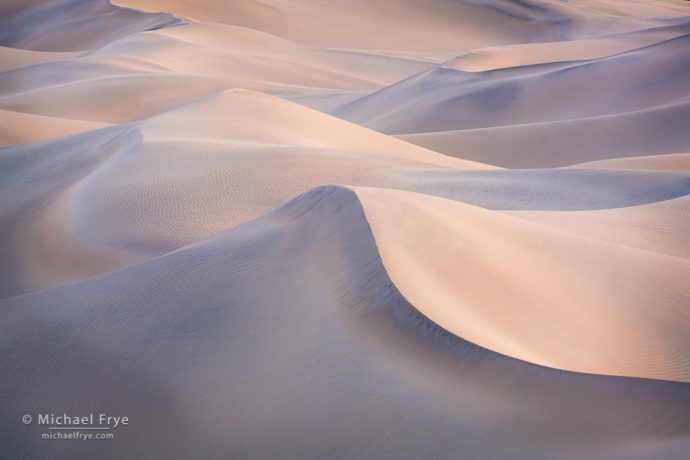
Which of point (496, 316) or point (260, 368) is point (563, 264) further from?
point (260, 368)

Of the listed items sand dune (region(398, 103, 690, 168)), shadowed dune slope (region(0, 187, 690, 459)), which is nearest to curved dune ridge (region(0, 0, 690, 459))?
shadowed dune slope (region(0, 187, 690, 459))

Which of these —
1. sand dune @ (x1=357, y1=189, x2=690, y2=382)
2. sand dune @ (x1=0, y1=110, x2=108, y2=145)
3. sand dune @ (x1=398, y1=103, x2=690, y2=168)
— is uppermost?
sand dune @ (x1=357, y1=189, x2=690, y2=382)

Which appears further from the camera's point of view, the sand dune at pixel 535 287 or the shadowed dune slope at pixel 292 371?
the sand dune at pixel 535 287

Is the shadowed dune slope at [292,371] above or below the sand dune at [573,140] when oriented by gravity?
above

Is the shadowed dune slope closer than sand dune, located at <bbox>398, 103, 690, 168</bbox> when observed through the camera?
Yes

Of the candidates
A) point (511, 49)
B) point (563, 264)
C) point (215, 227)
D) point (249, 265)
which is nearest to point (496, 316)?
point (563, 264)

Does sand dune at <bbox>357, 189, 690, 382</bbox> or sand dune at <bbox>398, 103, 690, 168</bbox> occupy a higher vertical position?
sand dune at <bbox>357, 189, 690, 382</bbox>

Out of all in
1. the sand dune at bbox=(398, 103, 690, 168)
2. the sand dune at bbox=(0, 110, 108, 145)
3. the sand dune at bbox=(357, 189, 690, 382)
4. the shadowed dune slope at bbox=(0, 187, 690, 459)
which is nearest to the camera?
the shadowed dune slope at bbox=(0, 187, 690, 459)

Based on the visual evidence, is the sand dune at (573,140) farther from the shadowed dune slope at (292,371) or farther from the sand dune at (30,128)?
the shadowed dune slope at (292,371)

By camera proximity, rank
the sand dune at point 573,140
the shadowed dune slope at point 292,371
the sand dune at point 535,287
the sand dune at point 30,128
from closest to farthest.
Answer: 1. the shadowed dune slope at point 292,371
2. the sand dune at point 535,287
3. the sand dune at point 30,128
4. the sand dune at point 573,140

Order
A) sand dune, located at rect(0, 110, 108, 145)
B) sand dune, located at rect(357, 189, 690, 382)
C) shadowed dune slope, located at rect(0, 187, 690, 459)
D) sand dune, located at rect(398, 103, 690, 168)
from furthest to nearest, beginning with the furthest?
sand dune, located at rect(398, 103, 690, 168) → sand dune, located at rect(0, 110, 108, 145) → sand dune, located at rect(357, 189, 690, 382) → shadowed dune slope, located at rect(0, 187, 690, 459)

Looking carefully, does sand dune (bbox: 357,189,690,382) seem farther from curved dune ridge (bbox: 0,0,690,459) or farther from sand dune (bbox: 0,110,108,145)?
sand dune (bbox: 0,110,108,145)

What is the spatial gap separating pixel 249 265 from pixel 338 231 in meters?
0.30

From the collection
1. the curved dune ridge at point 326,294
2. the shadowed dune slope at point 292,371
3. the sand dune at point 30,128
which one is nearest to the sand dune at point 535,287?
the curved dune ridge at point 326,294
